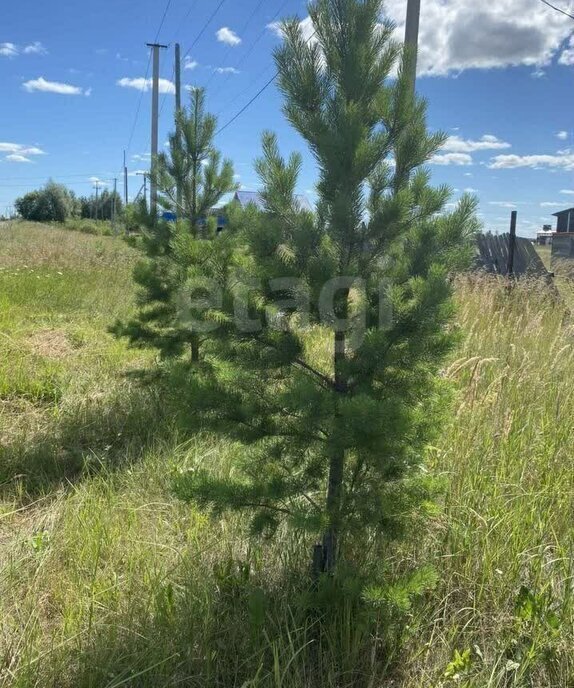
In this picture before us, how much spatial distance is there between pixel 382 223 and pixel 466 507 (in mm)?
1188

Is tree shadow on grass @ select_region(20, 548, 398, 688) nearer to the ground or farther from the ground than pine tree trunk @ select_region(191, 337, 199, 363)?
nearer to the ground

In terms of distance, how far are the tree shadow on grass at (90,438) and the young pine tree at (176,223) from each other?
353mm

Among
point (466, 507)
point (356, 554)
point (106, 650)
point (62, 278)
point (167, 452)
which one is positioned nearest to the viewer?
point (106, 650)

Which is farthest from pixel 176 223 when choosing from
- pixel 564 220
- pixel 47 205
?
pixel 47 205

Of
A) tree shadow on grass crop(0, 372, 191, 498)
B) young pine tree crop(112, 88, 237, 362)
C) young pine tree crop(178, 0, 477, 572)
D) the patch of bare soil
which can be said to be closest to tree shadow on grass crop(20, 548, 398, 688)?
young pine tree crop(178, 0, 477, 572)

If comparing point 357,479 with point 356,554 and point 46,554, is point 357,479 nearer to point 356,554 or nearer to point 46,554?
point 356,554

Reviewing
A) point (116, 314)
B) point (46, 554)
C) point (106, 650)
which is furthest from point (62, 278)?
point (106, 650)

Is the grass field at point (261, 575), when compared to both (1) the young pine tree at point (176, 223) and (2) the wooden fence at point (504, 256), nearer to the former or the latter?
(1) the young pine tree at point (176, 223)

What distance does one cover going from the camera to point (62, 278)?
9.62 meters

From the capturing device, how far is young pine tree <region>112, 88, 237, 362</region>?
3967 mm

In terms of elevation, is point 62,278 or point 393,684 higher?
point 62,278

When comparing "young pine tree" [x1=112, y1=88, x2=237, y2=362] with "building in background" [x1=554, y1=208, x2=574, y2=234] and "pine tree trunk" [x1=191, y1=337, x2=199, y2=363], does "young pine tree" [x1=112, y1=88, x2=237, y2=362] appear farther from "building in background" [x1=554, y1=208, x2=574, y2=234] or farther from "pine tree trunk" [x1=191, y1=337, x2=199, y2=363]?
"building in background" [x1=554, y1=208, x2=574, y2=234]

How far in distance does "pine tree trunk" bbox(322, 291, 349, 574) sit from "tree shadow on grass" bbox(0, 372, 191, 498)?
5.03 feet

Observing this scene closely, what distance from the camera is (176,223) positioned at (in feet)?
13.3
